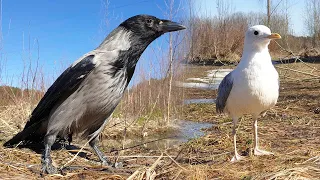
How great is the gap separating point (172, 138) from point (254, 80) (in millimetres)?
2752

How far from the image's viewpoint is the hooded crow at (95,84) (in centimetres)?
317

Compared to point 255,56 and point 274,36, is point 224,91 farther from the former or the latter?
point 274,36

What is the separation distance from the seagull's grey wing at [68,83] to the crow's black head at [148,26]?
524 millimetres

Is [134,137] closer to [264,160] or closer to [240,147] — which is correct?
[240,147]

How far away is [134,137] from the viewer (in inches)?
239

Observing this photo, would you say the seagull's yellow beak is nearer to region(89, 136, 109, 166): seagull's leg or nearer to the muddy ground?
the muddy ground

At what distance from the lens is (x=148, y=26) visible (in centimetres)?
A: 346

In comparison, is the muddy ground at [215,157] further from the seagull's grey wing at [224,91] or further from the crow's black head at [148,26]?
the crow's black head at [148,26]

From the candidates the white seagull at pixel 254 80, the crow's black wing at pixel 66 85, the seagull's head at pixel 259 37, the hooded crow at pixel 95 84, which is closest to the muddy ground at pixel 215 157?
the hooded crow at pixel 95 84

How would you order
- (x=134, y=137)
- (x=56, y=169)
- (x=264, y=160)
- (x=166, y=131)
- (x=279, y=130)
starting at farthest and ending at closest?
(x=166, y=131) < (x=134, y=137) < (x=279, y=130) < (x=264, y=160) < (x=56, y=169)

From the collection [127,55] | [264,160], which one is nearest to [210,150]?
[264,160]

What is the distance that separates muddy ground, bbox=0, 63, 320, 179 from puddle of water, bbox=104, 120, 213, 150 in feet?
0.53

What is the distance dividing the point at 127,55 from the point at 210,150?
1707mm

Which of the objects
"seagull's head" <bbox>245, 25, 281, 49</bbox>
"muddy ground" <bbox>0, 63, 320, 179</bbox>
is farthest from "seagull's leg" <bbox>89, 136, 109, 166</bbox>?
"seagull's head" <bbox>245, 25, 281, 49</bbox>
